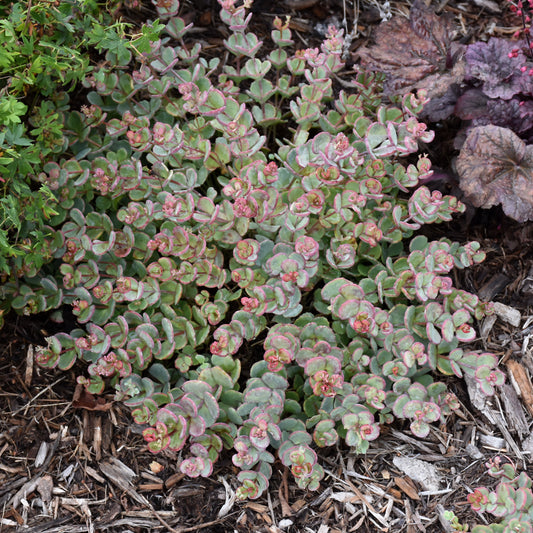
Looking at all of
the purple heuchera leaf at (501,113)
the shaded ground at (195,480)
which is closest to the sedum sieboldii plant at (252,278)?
the shaded ground at (195,480)

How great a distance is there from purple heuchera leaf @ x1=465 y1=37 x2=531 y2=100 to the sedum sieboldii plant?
354 millimetres

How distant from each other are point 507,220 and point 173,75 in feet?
5.42

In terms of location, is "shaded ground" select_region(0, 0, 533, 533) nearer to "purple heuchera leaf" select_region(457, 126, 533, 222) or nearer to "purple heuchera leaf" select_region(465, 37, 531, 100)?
"purple heuchera leaf" select_region(457, 126, 533, 222)

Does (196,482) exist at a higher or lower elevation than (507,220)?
lower

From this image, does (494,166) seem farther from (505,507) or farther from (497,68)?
(505,507)

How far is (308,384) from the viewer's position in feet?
7.36

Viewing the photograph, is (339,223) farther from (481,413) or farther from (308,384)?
(481,413)

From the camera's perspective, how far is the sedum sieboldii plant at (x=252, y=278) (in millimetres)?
2119

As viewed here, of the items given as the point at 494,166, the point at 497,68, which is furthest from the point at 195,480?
the point at 497,68

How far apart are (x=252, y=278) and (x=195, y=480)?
2.57 ft

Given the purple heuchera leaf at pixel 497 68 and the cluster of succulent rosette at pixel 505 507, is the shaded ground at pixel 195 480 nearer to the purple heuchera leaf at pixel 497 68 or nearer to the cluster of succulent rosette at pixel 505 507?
the cluster of succulent rosette at pixel 505 507

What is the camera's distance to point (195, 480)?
7.36 feet

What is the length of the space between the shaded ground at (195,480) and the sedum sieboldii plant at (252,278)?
12 centimetres

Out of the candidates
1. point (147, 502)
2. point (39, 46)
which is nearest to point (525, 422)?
point (147, 502)
